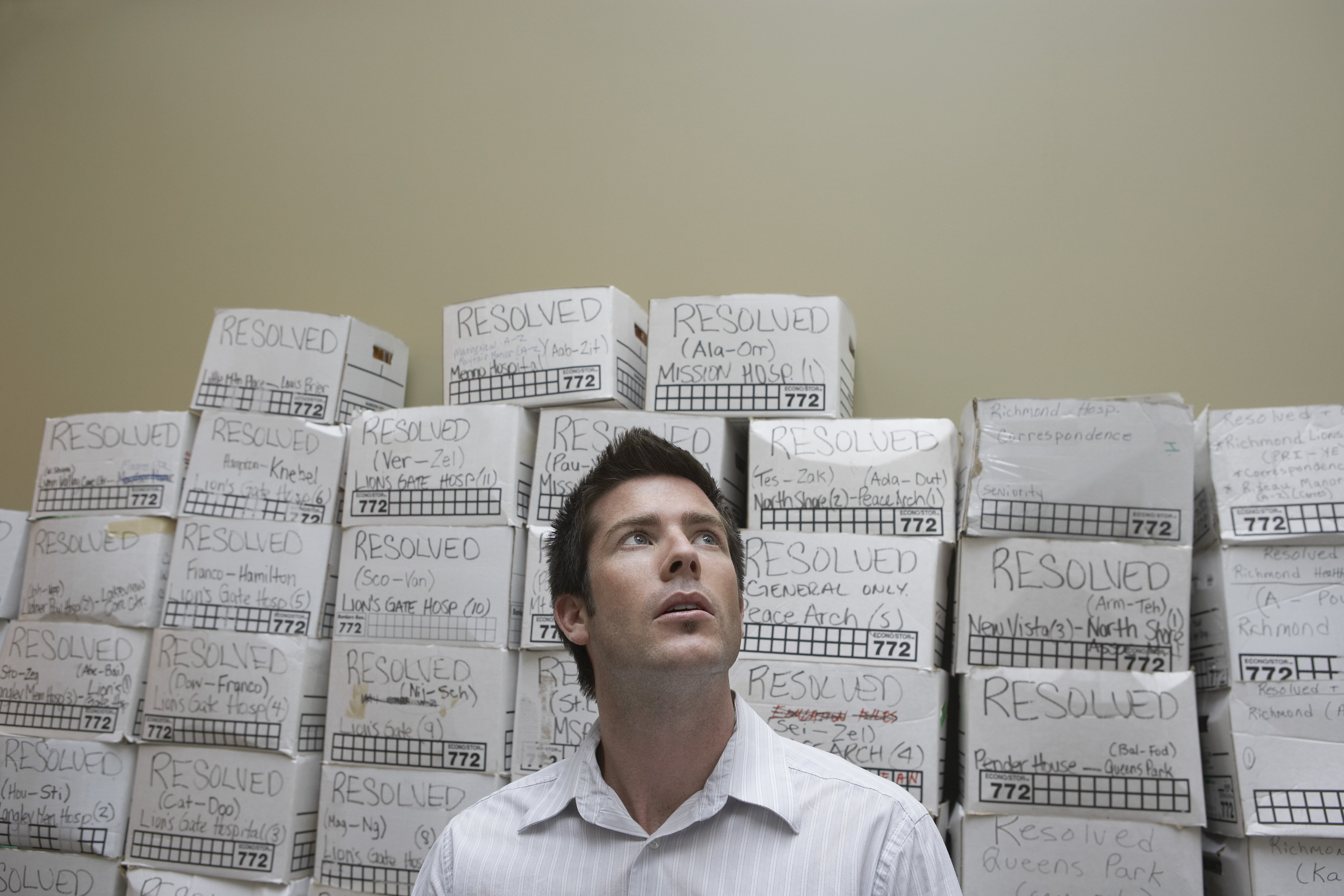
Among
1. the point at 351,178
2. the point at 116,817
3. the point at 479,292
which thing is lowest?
the point at 116,817

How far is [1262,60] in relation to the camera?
2.39 metres

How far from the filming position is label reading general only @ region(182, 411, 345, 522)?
2246 mm

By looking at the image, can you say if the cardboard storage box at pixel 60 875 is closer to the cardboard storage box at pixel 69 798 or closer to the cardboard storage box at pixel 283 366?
the cardboard storage box at pixel 69 798

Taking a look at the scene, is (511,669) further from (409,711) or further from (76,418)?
(76,418)

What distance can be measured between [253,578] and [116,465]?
0.47 m

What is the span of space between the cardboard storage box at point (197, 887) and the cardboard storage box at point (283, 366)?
3.31ft

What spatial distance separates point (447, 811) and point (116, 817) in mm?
794

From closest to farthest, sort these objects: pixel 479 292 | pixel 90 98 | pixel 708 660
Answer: pixel 708 660
pixel 479 292
pixel 90 98

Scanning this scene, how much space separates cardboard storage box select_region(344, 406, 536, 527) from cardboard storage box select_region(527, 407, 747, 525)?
57 millimetres

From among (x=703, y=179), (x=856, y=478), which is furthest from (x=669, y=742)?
(x=703, y=179)

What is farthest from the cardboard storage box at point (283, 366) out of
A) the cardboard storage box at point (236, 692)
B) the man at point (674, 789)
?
the man at point (674, 789)

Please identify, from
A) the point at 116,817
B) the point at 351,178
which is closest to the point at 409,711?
the point at 116,817

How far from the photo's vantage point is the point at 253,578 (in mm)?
2195

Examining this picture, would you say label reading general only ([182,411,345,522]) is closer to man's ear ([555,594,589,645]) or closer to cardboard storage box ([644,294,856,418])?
cardboard storage box ([644,294,856,418])
